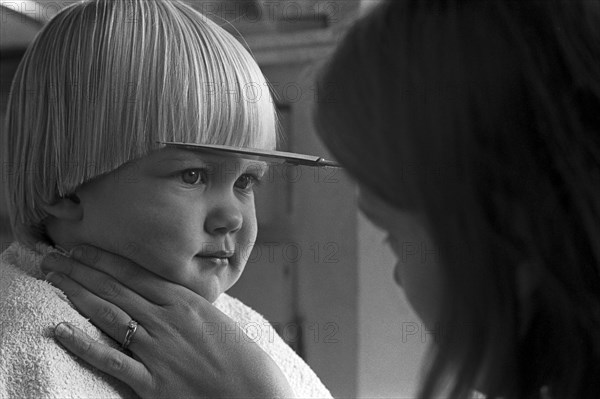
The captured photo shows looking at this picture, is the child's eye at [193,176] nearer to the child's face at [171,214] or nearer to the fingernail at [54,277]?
the child's face at [171,214]

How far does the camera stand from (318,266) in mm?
1240

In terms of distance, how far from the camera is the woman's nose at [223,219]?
62 cm

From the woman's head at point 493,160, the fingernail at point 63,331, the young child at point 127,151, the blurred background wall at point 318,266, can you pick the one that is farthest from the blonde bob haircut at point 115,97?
the blurred background wall at point 318,266

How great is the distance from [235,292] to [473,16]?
3.02 feet

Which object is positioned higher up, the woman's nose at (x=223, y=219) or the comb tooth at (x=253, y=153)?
the comb tooth at (x=253, y=153)

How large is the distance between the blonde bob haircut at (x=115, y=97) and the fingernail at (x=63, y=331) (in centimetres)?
12

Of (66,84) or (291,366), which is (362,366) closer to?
(291,366)

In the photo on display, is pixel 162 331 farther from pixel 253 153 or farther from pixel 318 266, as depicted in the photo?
pixel 318 266

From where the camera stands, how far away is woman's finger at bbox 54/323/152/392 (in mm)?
566

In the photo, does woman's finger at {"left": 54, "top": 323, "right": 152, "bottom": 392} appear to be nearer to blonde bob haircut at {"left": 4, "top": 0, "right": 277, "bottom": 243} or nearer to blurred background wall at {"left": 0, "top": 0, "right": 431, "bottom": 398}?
blonde bob haircut at {"left": 4, "top": 0, "right": 277, "bottom": 243}

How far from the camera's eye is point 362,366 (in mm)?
1211

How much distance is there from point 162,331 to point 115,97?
0.67 feet

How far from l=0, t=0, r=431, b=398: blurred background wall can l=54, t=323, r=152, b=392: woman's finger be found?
1.92 ft

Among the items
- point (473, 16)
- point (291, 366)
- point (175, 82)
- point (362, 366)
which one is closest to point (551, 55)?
point (473, 16)
